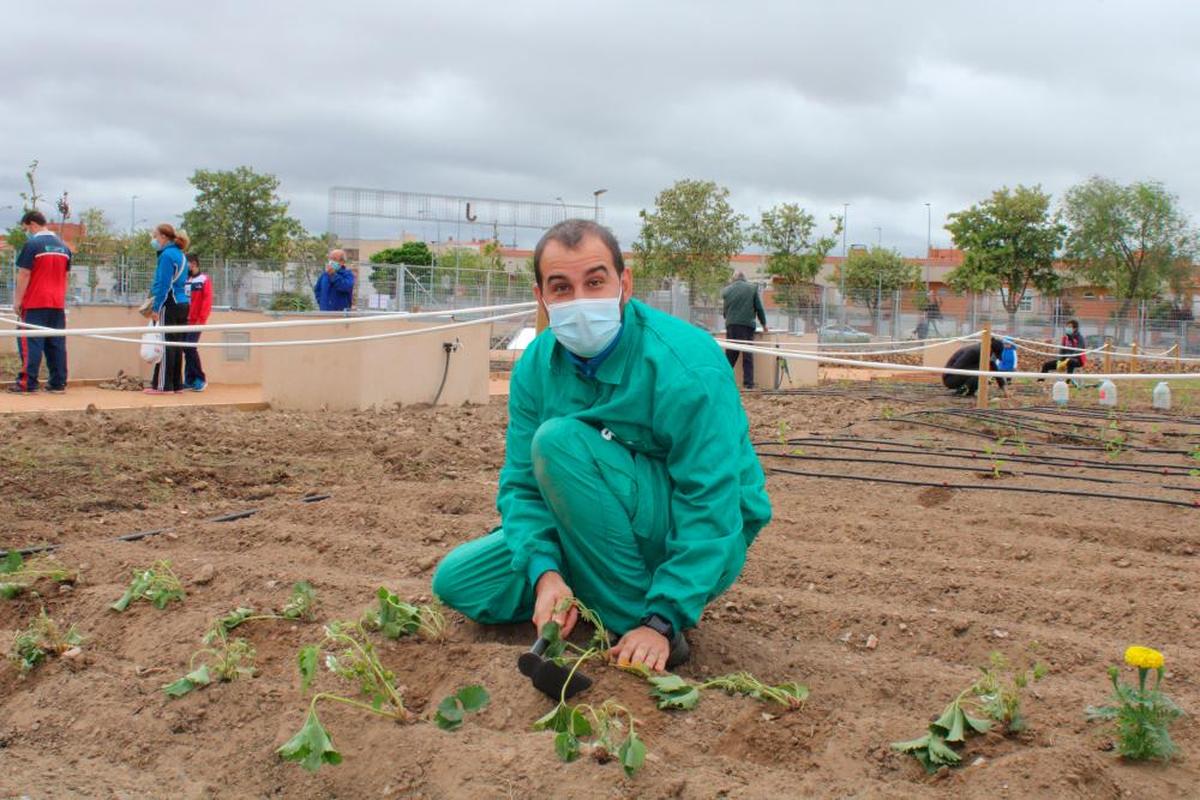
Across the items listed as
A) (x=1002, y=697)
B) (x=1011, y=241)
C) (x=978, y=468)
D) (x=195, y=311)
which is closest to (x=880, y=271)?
(x=1011, y=241)

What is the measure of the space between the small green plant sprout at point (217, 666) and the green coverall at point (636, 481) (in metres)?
0.63

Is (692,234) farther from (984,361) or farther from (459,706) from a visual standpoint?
(459,706)

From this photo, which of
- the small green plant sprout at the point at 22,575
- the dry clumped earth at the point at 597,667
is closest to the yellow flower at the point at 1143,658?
the dry clumped earth at the point at 597,667

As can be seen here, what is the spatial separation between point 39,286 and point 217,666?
765 cm

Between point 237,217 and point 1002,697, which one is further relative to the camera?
point 237,217

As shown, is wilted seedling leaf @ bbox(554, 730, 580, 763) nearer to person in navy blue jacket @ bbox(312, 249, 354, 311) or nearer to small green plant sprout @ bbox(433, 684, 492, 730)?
small green plant sprout @ bbox(433, 684, 492, 730)

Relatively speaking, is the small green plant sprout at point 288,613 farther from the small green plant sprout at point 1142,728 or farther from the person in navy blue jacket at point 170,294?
the person in navy blue jacket at point 170,294

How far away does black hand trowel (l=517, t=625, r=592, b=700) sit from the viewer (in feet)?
7.82

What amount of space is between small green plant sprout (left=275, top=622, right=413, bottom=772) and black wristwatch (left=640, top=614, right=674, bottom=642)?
1.87 feet

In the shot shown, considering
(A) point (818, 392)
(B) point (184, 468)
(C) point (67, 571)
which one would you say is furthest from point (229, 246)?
(C) point (67, 571)

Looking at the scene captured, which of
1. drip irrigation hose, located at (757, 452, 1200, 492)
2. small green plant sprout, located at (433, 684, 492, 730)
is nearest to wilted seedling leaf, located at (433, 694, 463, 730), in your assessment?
small green plant sprout, located at (433, 684, 492, 730)

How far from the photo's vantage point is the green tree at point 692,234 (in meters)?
32.2

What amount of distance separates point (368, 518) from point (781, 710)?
2.45 metres

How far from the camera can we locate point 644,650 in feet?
8.23
